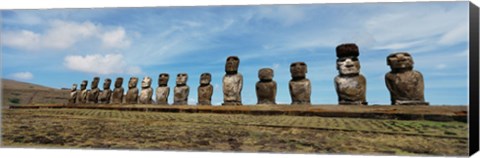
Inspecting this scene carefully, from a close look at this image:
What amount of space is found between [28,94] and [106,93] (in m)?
2.22

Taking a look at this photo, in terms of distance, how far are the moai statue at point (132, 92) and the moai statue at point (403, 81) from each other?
18.3 ft

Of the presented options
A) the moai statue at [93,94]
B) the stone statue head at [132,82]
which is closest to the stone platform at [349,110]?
the stone statue head at [132,82]

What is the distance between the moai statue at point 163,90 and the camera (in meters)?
10.6

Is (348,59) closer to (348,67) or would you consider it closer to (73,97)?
(348,67)

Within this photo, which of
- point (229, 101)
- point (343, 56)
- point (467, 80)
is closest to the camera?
point (467, 80)

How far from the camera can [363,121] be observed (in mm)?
7418

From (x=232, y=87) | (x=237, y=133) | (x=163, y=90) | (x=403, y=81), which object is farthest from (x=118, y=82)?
(x=403, y=81)

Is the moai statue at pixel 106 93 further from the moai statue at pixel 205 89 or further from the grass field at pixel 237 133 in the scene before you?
the moai statue at pixel 205 89

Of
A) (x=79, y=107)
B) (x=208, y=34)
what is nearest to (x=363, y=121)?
(x=208, y=34)

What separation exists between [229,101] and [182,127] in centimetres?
154

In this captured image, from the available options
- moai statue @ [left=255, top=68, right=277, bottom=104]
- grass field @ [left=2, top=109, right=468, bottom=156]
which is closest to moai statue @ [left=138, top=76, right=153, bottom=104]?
grass field @ [left=2, top=109, right=468, bottom=156]

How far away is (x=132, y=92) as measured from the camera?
11.6m

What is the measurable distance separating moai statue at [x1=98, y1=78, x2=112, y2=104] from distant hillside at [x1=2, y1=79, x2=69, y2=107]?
914mm

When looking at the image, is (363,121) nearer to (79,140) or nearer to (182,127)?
(182,127)
